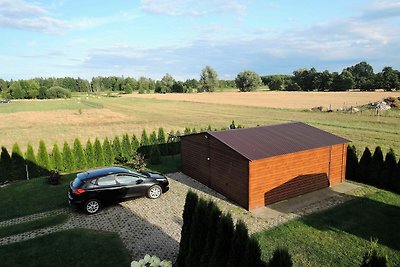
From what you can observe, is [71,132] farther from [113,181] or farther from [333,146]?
[333,146]

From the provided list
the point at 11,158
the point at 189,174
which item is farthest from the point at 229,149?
the point at 11,158

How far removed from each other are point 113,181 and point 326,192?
402 inches

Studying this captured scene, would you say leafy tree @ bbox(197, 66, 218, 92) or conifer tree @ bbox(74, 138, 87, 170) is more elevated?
leafy tree @ bbox(197, 66, 218, 92)

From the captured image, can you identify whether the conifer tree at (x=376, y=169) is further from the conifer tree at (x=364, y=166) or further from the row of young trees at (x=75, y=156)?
the row of young trees at (x=75, y=156)

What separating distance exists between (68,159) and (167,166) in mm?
6436

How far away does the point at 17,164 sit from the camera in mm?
17172

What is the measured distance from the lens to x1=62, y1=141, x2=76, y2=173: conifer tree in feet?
61.2

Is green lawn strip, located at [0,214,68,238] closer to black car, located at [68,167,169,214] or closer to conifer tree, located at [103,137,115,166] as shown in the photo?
black car, located at [68,167,169,214]

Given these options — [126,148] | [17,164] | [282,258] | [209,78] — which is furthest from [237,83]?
[282,258]

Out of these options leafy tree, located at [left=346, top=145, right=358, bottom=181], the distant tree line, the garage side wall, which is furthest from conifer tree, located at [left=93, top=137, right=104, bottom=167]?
the distant tree line

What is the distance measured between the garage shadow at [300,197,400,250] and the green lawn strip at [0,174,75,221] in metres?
11.0

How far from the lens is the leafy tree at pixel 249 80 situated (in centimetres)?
12019

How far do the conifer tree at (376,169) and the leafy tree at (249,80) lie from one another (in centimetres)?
10792

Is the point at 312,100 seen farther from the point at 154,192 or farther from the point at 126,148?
the point at 154,192
